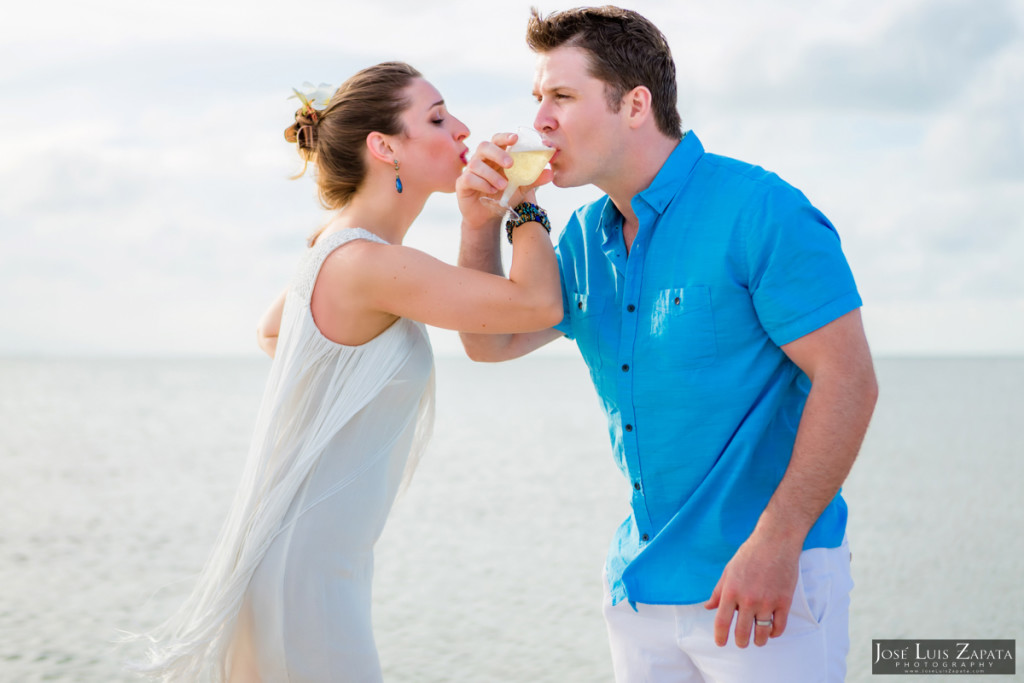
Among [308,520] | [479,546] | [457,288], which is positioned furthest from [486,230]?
[479,546]

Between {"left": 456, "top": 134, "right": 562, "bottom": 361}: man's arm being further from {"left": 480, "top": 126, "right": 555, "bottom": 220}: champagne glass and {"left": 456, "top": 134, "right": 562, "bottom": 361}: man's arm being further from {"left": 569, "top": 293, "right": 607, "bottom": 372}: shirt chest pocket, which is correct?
{"left": 569, "top": 293, "right": 607, "bottom": 372}: shirt chest pocket

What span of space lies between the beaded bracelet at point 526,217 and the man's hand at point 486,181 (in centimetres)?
2

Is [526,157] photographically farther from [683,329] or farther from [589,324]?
[683,329]

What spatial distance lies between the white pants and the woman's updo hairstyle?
1.55m

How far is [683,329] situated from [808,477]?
1.50ft

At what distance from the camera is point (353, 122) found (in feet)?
8.99

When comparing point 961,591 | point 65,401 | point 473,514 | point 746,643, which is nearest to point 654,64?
point 746,643

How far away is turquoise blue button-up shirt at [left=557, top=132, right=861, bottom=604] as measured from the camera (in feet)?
6.66

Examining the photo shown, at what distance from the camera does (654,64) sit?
245 centimetres

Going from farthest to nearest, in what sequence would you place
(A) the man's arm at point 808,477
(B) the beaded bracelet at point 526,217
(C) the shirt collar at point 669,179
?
1. (B) the beaded bracelet at point 526,217
2. (C) the shirt collar at point 669,179
3. (A) the man's arm at point 808,477

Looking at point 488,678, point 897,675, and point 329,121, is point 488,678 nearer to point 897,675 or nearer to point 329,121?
point 897,675

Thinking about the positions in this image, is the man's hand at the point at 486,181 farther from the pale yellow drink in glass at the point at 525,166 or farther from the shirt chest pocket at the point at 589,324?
the shirt chest pocket at the point at 589,324

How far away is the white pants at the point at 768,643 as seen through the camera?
6.89ft

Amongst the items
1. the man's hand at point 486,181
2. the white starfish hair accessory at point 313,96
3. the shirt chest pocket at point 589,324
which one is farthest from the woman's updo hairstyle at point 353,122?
the shirt chest pocket at point 589,324
